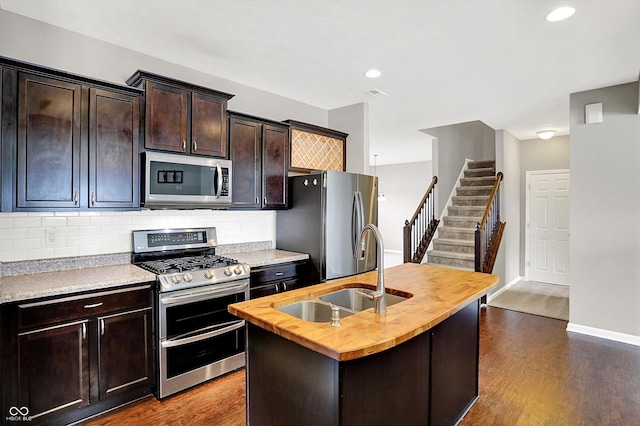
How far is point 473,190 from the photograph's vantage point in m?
6.72

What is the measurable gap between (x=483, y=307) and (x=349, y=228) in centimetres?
278

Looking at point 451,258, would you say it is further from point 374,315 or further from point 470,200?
point 374,315

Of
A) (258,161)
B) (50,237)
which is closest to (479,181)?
(258,161)

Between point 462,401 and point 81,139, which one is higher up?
point 81,139

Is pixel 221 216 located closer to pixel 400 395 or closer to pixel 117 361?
pixel 117 361

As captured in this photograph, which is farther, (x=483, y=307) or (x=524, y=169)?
(x=524, y=169)

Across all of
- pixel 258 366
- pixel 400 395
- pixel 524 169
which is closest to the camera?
pixel 400 395

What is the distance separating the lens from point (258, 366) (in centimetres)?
178

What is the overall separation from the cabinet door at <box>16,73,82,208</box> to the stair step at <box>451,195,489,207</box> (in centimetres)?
620

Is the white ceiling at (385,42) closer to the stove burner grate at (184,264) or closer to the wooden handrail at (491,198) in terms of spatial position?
the wooden handrail at (491,198)

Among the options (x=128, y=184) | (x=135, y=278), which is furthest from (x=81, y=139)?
(x=135, y=278)

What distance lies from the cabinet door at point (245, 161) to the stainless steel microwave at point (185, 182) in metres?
0.20

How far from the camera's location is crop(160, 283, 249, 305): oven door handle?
2535 mm

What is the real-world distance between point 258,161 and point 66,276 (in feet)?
6.33
